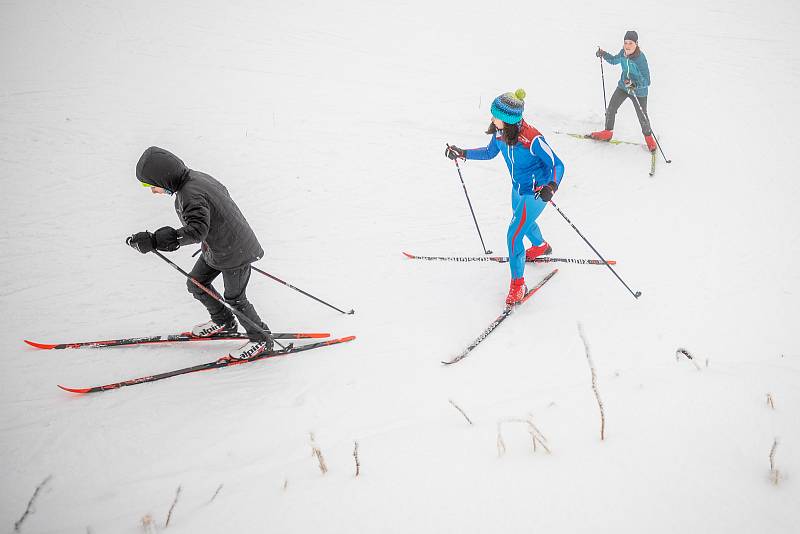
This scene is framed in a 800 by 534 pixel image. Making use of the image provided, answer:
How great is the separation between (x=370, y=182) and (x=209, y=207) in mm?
3853

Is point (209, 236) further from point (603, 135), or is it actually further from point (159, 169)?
point (603, 135)

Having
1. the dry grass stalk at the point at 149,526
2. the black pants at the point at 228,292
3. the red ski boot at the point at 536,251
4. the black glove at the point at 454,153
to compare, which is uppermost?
the black glove at the point at 454,153

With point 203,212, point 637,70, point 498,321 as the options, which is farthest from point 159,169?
point 637,70

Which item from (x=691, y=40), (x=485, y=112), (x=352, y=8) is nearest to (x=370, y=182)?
(x=485, y=112)

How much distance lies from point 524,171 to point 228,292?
3.02m

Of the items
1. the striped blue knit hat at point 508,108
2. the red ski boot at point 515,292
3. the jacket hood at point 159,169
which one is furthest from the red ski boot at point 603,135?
the jacket hood at point 159,169

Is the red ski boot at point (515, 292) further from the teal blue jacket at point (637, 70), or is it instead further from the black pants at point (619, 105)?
the teal blue jacket at point (637, 70)

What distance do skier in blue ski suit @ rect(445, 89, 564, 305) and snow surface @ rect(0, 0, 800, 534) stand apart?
0.73 meters

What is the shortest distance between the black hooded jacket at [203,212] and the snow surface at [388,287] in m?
1.18

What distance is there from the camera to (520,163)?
14.2 feet

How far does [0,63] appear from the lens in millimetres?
7875

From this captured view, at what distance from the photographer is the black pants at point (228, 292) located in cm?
380

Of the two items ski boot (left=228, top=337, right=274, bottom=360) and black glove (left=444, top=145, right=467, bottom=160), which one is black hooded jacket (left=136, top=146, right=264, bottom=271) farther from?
black glove (left=444, top=145, right=467, bottom=160)

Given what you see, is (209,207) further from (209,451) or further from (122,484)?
(122,484)
